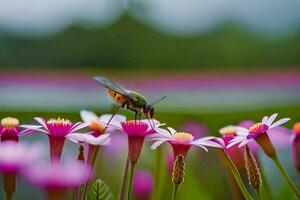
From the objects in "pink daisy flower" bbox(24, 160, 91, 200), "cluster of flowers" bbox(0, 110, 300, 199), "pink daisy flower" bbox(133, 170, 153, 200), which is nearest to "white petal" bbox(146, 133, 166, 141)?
"cluster of flowers" bbox(0, 110, 300, 199)

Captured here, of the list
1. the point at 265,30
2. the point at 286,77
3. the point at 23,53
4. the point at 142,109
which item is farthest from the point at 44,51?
the point at 142,109

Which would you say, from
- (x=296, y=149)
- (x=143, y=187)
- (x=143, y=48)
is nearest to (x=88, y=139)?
(x=296, y=149)

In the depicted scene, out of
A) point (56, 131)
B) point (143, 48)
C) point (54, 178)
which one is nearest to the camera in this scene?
point (54, 178)

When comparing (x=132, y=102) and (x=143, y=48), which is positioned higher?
(x=143, y=48)

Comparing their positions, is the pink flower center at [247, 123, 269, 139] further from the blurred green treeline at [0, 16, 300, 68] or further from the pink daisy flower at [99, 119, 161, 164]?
the blurred green treeline at [0, 16, 300, 68]

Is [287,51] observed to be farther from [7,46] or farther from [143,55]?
[7,46]

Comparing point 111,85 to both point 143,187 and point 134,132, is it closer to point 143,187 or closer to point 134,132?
point 134,132

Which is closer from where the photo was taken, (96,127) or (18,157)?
(18,157)
